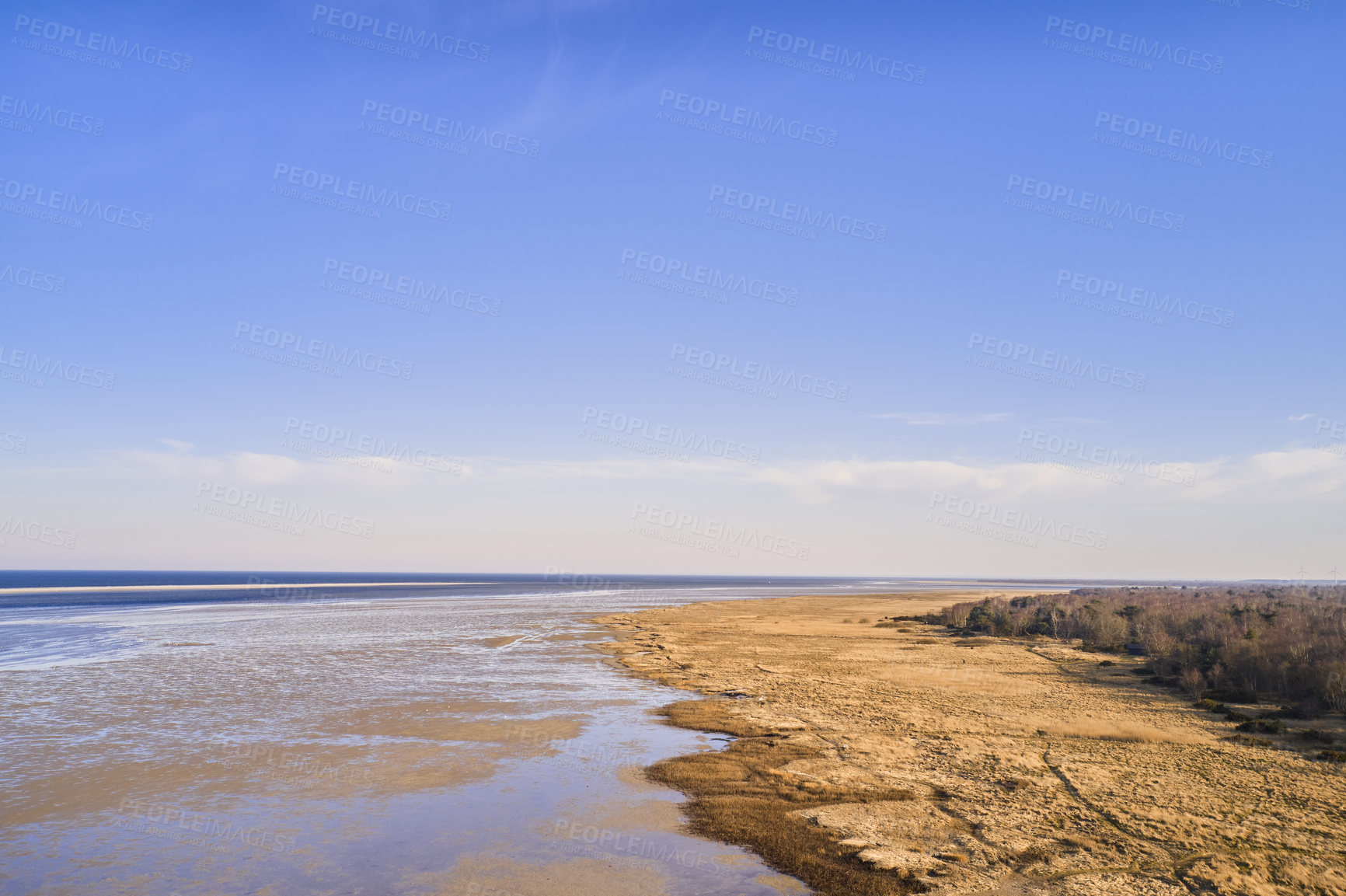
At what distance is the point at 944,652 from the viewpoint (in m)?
31.4

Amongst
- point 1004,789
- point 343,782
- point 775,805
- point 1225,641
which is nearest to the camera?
point 775,805

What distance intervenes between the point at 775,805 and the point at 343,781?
7.51m

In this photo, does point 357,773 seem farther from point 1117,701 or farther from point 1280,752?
point 1117,701

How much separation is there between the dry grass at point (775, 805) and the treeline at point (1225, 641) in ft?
43.8

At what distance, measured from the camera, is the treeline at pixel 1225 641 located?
62.5 feet

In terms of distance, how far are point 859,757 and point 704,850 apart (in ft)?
17.1

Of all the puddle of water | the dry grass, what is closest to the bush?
the dry grass

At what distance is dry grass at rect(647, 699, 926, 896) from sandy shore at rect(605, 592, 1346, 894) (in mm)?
37

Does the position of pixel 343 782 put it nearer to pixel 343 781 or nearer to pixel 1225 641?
pixel 343 781

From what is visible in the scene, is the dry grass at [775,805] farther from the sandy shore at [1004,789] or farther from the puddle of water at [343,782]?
the puddle of water at [343,782]

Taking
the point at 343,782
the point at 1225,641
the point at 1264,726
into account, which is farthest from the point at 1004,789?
the point at 1225,641

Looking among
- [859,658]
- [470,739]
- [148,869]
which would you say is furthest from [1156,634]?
[148,869]

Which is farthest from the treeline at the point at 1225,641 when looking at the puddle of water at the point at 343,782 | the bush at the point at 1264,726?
the puddle of water at the point at 343,782

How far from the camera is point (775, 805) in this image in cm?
1159
